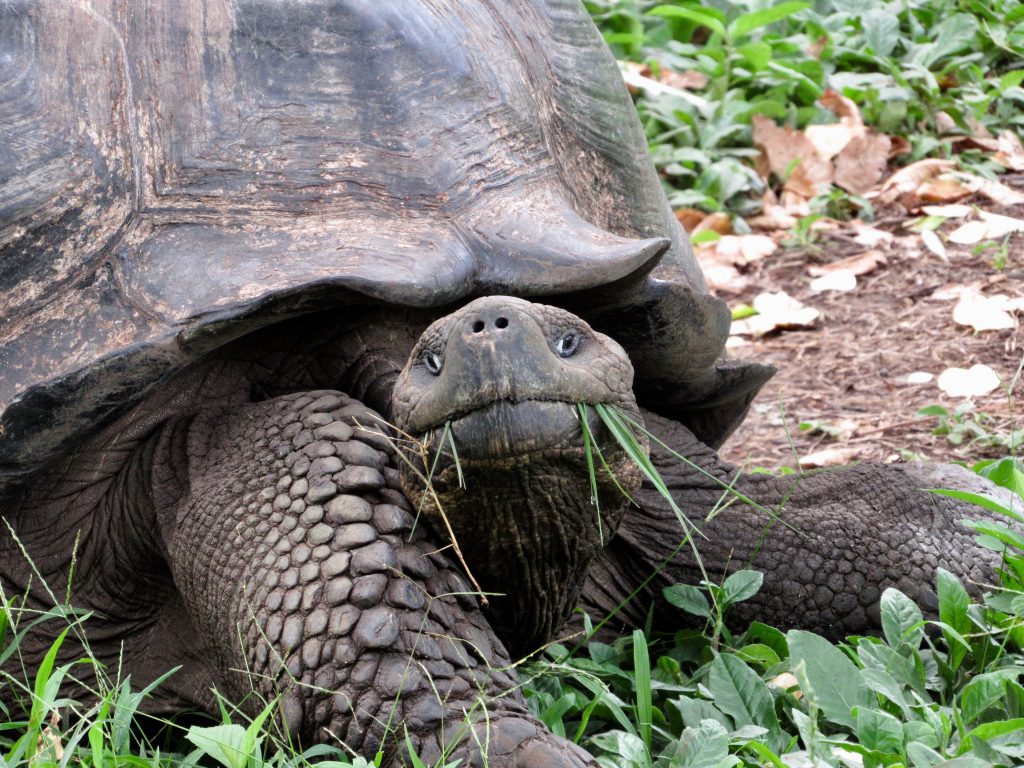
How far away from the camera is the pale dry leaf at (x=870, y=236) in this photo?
556cm

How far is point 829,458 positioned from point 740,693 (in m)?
1.74

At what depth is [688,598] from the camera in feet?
8.96

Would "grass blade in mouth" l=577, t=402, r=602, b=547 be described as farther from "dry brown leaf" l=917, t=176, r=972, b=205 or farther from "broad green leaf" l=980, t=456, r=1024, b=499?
"dry brown leaf" l=917, t=176, r=972, b=205

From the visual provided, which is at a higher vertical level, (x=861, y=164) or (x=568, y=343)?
(x=568, y=343)

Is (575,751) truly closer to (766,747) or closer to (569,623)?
(766,747)

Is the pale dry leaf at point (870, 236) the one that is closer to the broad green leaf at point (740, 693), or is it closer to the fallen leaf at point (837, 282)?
the fallen leaf at point (837, 282)

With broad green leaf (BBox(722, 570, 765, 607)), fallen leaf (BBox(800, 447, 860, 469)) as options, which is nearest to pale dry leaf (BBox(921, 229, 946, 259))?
fallen leaf (BBox(800, 447, 860, 469))

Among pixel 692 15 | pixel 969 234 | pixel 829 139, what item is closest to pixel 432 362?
pixel 969 234

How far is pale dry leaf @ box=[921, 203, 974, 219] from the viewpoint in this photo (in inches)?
220

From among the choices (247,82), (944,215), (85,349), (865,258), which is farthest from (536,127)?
(944,215)

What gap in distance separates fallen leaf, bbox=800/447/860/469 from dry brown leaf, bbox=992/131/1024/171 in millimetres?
2597

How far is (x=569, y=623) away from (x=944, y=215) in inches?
139

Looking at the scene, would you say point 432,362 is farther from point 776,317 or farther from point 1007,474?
point 776,317

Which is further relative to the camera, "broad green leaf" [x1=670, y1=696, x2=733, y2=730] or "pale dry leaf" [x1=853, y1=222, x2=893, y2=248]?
"pale dry leaf" [x1=853, y1=222, x2=893, y2=248]
